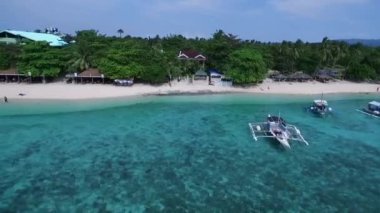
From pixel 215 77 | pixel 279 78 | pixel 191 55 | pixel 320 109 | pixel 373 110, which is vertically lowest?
pixel 373 110

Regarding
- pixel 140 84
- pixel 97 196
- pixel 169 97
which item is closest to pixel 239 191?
pixel 97 196

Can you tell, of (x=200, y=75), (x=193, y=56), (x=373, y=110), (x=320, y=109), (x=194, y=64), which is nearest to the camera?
(x=320, y=109)

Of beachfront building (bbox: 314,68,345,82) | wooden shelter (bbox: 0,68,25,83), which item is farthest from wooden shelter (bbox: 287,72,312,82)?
wooden shelter (bbox: 0,68,25,83)

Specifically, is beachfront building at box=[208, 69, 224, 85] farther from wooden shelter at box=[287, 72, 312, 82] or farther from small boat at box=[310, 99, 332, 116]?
small boat at box=[310, 99, 332, 116]

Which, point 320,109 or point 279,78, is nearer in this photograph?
point 320,109

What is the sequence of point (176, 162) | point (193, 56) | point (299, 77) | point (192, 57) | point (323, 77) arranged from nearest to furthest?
1. point (176, 162)
2. point (299, 77)
3. point (323, 77)
4. point (192, 57)
5. point (193, 56)

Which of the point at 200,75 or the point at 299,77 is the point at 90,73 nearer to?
the point at 200,75

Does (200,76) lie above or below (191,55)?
below

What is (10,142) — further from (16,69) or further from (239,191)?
(16,69)

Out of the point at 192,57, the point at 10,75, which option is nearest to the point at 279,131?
the point at 192,57
